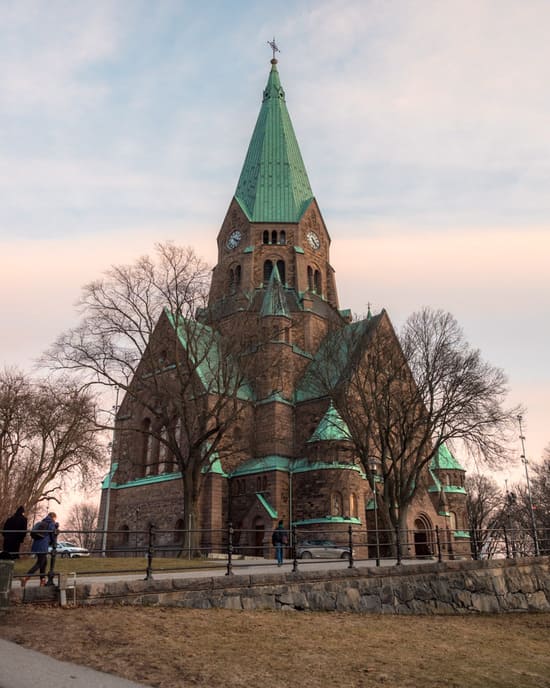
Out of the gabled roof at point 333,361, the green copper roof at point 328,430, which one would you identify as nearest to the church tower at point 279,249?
the gabled roof at point 333,361

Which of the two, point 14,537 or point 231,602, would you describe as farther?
point 14,537

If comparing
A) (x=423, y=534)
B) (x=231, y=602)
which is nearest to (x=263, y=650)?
(x=231, y=602)

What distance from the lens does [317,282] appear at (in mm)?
51562

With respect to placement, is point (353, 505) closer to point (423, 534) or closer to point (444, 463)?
point (423, 534)

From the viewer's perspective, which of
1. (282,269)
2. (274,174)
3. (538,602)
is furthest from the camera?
(274,174)

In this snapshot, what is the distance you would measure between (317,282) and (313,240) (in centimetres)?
370

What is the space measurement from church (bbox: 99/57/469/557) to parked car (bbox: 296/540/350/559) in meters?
0.77

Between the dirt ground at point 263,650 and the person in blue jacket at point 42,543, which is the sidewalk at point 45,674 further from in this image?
the person in blue jacket at point 42,543

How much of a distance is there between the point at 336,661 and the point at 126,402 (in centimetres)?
3699

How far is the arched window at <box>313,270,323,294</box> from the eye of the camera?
51.0m

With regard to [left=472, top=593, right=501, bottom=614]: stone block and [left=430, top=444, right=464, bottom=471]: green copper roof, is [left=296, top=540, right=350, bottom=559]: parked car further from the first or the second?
[left=430, top=444, right=464, bottom=471]: green copper roof

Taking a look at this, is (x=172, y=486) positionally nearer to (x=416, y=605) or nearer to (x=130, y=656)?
(x=416, y=605)

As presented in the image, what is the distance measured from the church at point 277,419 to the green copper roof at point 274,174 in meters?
0.12

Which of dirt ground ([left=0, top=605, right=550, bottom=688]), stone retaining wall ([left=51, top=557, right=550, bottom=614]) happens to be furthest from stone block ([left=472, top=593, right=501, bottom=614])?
dirt ground ([left=0, top=605, right=550, bottom=688])
